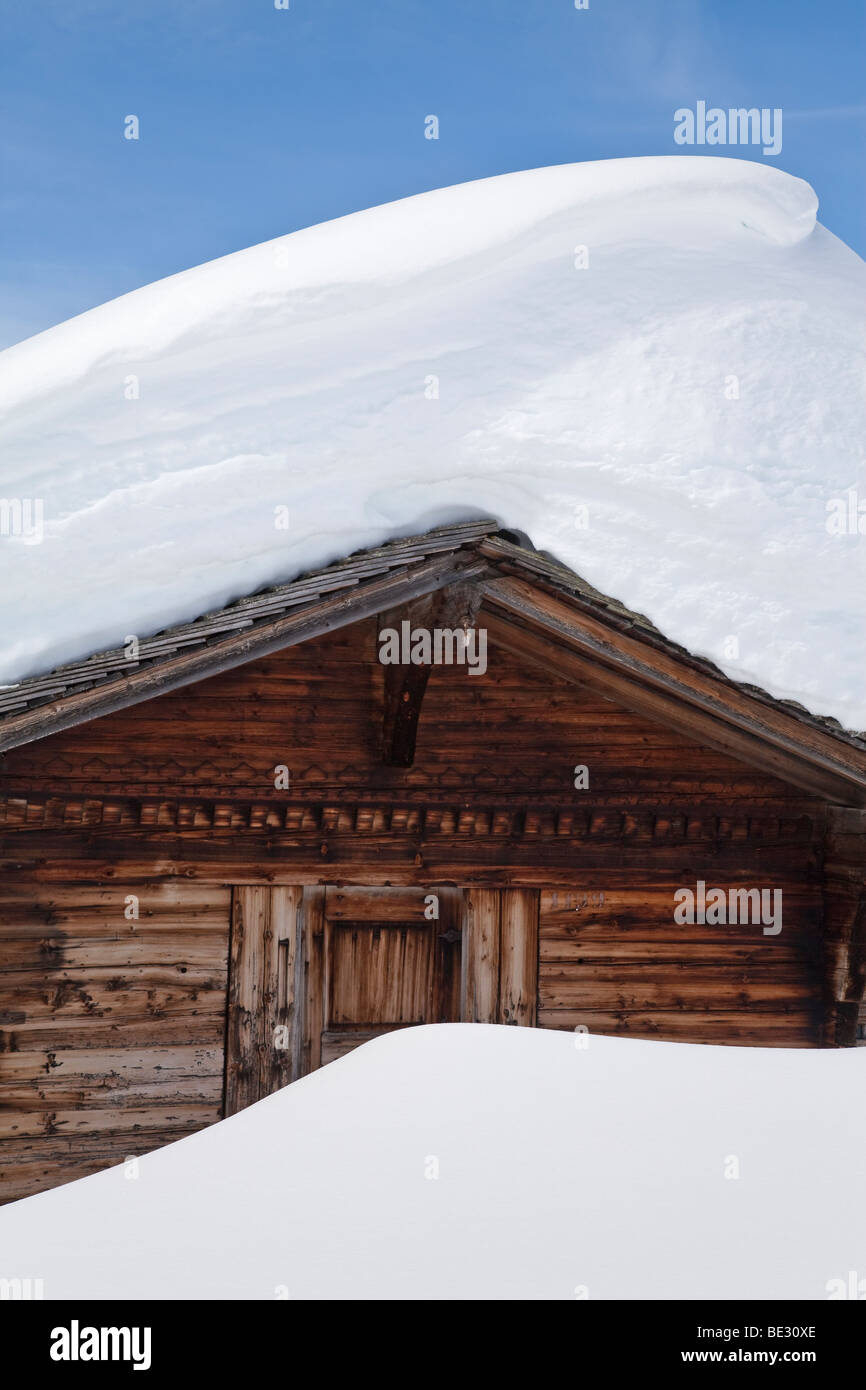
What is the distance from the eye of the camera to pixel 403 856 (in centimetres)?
640

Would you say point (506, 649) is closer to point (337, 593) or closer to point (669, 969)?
point (337, 593)

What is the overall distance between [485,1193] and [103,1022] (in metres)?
3.51

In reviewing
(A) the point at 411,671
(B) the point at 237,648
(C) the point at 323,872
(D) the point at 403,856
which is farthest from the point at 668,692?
(B) the point at 237,648

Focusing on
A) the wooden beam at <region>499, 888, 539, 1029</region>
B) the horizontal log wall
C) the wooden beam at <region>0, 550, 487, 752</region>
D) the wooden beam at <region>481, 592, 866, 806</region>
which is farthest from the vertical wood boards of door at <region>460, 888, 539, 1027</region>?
the wooden beam at <region>0, 550, 487, 752</region>

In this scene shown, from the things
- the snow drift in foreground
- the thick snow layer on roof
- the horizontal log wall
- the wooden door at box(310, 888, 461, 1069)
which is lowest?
the snow drift in foreground

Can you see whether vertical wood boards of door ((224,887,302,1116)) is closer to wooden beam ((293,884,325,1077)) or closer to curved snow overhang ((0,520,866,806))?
wooden beam ((293,884,325,1077))

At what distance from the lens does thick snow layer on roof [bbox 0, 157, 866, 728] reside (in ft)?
22.1

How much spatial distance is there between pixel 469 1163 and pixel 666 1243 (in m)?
0.59

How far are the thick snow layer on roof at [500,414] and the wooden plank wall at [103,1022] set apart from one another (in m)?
1.39

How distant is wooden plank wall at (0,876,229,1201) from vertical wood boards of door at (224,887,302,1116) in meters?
0.07

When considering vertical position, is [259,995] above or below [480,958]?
below

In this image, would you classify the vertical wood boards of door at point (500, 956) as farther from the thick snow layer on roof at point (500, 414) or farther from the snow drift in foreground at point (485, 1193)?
the snow drift in foreground at point (485, 1193)

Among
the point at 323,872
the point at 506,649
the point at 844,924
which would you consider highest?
the point at 506,649

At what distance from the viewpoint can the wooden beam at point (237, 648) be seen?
4.91 metres
